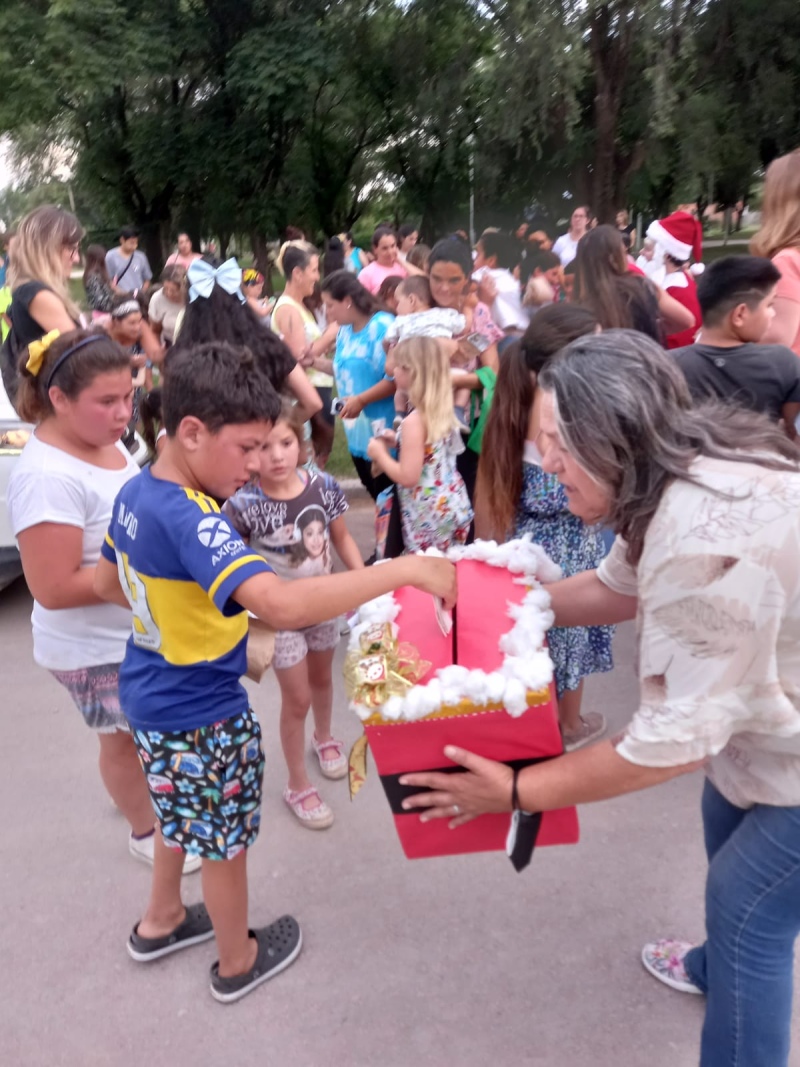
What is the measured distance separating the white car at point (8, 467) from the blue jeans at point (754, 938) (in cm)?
405

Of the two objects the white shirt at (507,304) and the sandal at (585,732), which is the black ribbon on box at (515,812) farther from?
the white shirt at (507,304)

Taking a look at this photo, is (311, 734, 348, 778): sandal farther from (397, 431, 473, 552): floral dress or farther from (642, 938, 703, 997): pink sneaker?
(642, 938, 703, 997): pink sneaker

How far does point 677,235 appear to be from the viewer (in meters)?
Result: 5.99

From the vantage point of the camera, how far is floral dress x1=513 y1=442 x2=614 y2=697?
9.77ft

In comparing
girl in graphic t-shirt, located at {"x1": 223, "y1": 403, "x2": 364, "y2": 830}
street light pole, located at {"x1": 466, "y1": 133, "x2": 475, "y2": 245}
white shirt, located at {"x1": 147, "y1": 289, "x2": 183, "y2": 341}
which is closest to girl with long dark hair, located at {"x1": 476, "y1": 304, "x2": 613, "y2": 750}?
girl in graphic t-shirt, located at {"x1": 223, "y1": 403, "x2": 364, "y2": 830}

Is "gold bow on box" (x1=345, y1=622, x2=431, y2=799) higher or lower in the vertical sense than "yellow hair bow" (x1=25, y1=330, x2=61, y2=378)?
lower

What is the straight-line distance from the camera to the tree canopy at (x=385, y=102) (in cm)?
1912

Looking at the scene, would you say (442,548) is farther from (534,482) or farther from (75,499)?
(75,499)

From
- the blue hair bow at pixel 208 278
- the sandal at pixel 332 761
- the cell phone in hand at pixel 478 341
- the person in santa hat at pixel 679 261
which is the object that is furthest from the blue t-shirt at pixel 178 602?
the person in santa hat at pixel 679 261

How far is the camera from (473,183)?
24.9 meters

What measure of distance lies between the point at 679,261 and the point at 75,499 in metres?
4.97

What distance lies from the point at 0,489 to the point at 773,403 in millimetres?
3861

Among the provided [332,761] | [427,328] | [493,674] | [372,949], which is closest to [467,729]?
[493,674]

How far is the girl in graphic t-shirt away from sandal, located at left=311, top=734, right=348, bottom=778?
0.17 m
